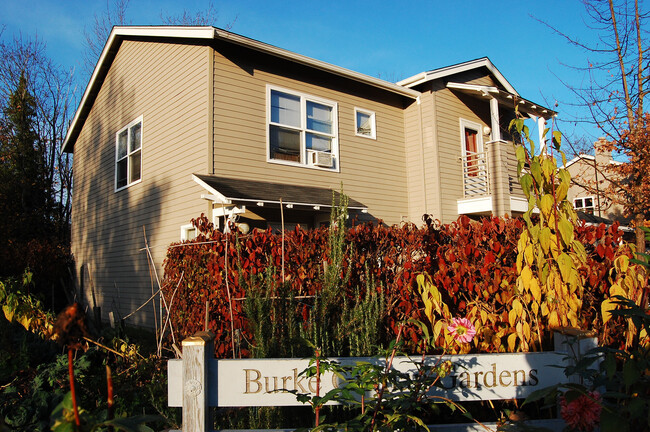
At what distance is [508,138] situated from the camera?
14805 millimetres

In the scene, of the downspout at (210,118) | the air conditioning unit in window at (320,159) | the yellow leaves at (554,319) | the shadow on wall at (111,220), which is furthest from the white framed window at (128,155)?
the yellow leaves at (554,319)

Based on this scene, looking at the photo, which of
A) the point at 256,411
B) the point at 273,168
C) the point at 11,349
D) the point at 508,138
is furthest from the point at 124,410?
the point at 508,138

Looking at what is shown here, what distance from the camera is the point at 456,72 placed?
41.3 ft

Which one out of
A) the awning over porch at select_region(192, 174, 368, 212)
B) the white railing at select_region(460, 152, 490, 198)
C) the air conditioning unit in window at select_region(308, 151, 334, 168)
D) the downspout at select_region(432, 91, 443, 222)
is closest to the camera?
the awning over porch at select_region(192, 174, 368, 212)

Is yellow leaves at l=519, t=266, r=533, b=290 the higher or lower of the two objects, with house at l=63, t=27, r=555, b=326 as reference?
lower

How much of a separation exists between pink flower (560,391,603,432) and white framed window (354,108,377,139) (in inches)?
390

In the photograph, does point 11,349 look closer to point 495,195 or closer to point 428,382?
point 428,382

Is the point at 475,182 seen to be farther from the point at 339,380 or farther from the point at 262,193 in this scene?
the point at 339,380

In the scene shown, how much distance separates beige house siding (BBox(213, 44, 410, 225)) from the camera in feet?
30.5

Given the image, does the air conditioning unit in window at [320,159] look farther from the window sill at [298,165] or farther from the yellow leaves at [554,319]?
the yellow leaves at [554,319]

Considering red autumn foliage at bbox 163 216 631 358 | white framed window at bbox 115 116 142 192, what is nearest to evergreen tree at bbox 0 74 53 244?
white framed window at bbox 115 116 142 192

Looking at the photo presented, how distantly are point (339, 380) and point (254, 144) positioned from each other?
786cm

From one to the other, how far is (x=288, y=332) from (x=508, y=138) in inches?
503

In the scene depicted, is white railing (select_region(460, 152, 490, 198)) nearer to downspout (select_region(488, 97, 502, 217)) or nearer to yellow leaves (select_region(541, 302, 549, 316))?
downspout (select_region(488, 97, 502, 217))
